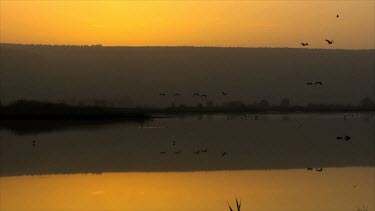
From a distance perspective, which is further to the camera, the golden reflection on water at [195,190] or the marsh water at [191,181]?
the marsh water at [191,181]

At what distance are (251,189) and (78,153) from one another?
1733 centimetres

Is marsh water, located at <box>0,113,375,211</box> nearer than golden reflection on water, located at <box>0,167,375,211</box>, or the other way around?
golden reflection on water, located at <box>0,167,375,211</box>

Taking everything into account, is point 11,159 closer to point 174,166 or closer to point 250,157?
point 174,166

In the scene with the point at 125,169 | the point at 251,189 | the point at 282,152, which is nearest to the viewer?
the point at 251,189

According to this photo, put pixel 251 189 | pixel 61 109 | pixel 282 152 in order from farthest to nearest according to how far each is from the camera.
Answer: pixel 61 109, pixel 282 152, pixel 251 189

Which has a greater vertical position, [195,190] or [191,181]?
[191,181]

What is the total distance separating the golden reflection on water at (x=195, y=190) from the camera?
14047mm

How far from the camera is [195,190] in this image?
1647 centimetres

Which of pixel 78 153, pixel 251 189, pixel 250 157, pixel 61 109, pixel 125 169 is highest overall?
pixel 61 109

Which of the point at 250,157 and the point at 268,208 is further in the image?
the point at 250,157

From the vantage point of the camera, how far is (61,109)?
398ft

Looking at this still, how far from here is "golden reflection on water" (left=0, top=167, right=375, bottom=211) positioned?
14.0 meters

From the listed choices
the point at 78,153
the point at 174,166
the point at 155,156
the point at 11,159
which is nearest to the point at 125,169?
the point at 174,166

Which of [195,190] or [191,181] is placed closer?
[195,190]
